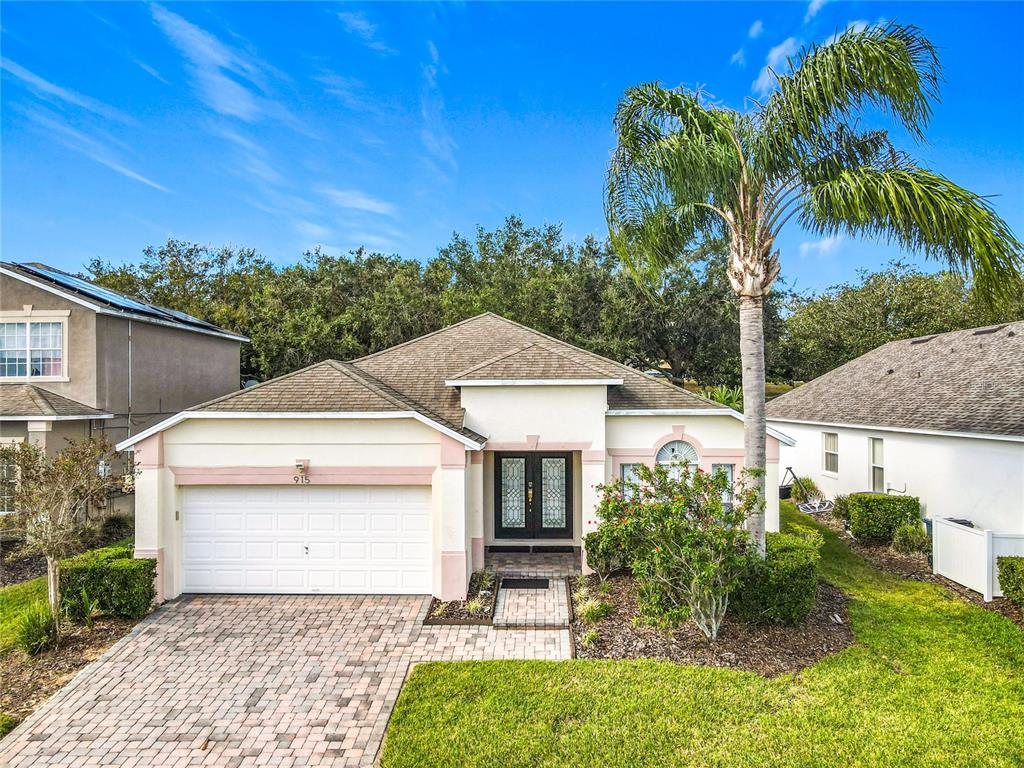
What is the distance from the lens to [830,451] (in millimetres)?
18531

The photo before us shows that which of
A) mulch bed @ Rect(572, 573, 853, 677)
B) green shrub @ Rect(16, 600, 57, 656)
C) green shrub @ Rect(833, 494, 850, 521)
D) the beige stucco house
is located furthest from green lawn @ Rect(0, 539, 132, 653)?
green shrub @ Rect(833, 494, 850, 521)

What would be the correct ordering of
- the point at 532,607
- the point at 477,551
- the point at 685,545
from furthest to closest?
the point at 477,551 → the point at 532,607 → the point at 685,545

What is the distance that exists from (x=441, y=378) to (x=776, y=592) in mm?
9093

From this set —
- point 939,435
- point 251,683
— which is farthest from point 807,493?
point 251,683

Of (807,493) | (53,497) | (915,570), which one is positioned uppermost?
(53,497)

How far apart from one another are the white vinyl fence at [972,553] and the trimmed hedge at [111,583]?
1592 centimetres

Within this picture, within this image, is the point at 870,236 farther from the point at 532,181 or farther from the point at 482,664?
the point at 532,181

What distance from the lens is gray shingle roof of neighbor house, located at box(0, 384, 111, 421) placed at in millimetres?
13878

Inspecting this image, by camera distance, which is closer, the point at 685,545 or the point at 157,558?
the point at 685,545

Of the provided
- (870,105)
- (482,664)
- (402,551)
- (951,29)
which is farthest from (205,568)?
(951,29)

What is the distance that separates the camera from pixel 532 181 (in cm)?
2264

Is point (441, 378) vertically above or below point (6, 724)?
above

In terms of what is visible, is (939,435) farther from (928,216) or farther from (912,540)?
(928,216)

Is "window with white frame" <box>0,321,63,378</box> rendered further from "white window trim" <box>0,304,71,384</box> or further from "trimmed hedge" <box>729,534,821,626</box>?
"trimmed hedge" <box>729,534,821,626</box>
